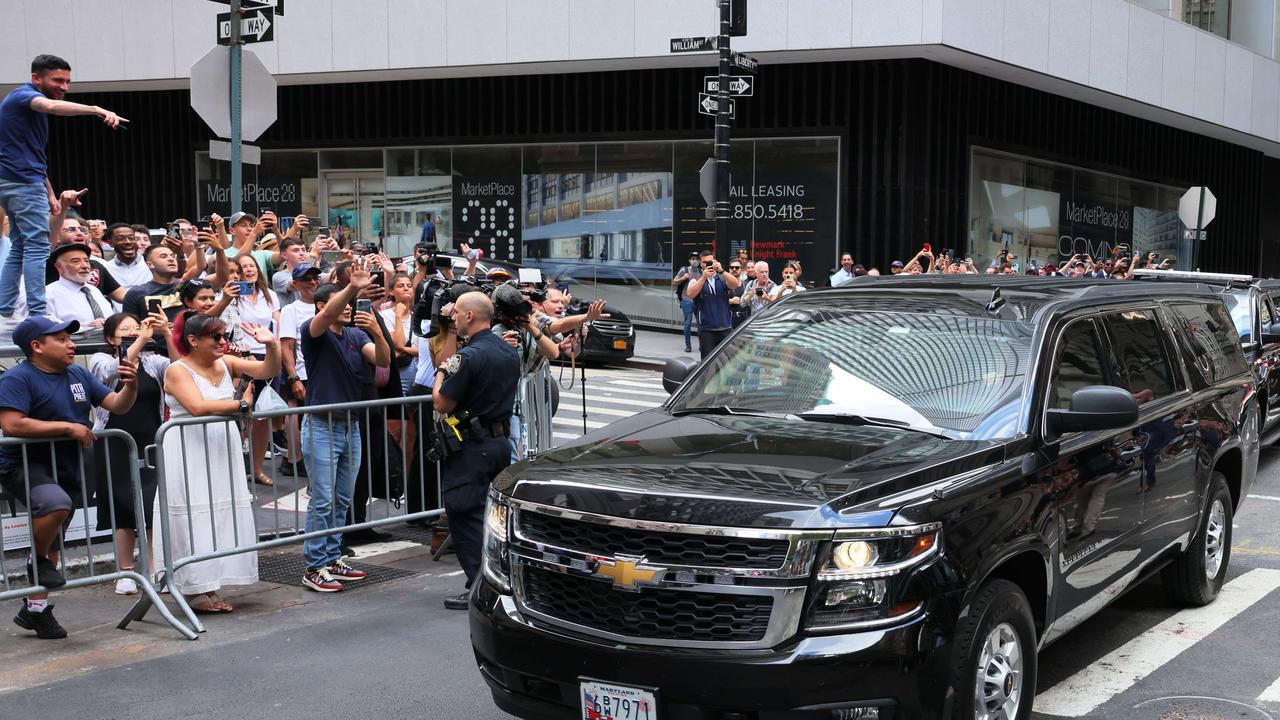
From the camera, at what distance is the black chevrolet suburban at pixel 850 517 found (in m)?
4.03

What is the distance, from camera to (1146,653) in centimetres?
621

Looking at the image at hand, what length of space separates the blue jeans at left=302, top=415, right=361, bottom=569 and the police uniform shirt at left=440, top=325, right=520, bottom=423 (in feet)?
5.20

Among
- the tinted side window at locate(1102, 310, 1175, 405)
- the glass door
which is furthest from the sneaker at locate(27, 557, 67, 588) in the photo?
the glass door

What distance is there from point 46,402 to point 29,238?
12.1ft

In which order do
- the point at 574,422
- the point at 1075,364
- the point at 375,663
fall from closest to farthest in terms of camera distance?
the point at 1075,364
the point at 375,663
the point at 574,422

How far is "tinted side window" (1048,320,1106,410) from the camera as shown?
17.3 feet

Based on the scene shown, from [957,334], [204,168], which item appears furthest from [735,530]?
[204,168]

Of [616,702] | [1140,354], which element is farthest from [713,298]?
[616,702]

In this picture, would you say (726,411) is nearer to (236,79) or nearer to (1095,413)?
(1095,413)

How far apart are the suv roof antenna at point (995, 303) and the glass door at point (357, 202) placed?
2637cm

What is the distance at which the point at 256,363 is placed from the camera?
7.89m

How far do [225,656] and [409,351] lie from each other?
4.14 meters

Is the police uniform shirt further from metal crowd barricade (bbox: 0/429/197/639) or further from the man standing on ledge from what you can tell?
the man standing on ledge

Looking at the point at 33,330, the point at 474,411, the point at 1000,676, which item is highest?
the point at 33,330
